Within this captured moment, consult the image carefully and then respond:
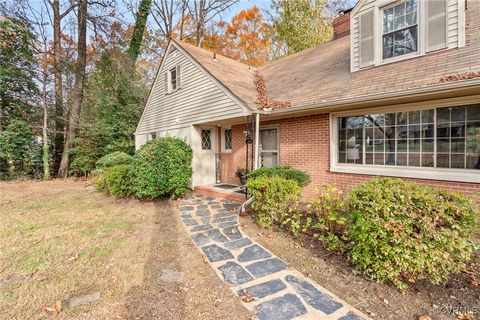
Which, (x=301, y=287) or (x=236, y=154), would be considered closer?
(x=301, y=287)

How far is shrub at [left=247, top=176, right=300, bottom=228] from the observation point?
430cm

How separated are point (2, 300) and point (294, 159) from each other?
5961 millimetres

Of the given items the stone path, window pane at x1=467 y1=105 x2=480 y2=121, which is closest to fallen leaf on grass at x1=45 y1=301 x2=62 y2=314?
the stone path

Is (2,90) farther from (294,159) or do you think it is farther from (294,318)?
(294,318)

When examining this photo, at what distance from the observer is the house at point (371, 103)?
4.17 meters

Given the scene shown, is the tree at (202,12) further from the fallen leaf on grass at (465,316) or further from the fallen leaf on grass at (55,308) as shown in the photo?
the fallen leaf on grass at (465,316)

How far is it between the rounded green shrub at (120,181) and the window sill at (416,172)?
20.1ft

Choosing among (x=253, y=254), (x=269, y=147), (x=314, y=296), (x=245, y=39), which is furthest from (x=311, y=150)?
(x=245, y=39)

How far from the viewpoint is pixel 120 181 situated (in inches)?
285

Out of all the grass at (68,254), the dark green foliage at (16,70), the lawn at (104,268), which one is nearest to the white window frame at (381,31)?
the lawn at (104,268)

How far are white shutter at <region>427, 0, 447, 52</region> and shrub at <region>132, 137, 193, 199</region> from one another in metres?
6.68

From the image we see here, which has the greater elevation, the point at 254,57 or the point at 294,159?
the point at 254,57

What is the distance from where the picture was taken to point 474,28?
4770mm

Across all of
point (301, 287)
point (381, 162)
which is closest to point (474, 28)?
point (381, 162)
